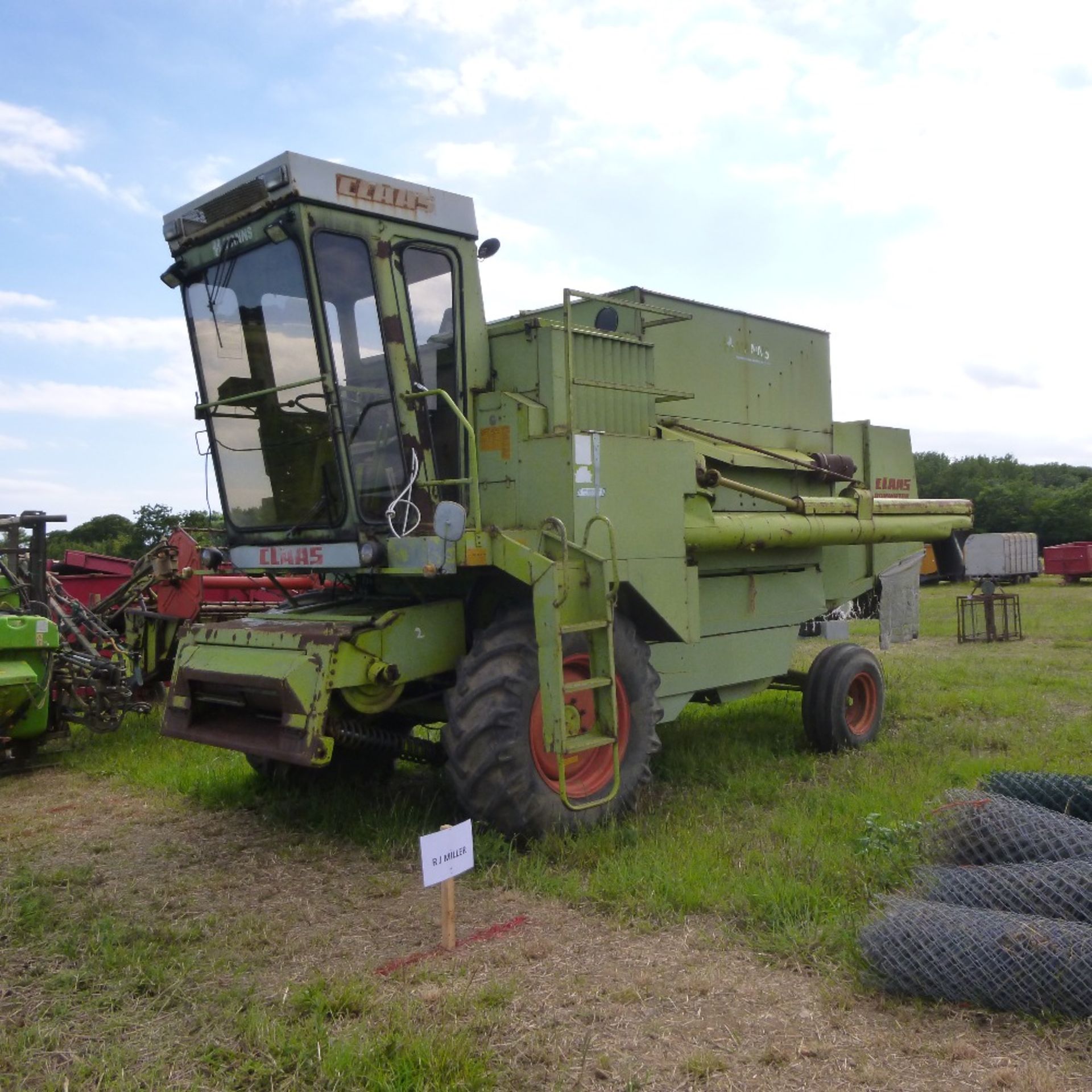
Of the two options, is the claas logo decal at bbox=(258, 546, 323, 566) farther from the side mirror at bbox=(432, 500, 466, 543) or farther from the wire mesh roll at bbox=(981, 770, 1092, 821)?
the wire mesh roll at bbox=(981, 770, 1092, 821)

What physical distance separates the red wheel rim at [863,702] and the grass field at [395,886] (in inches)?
8.0

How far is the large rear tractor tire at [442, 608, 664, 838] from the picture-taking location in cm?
503

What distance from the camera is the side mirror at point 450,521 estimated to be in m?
5.07

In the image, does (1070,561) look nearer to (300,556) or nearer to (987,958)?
(300,556)

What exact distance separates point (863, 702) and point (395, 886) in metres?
4.53

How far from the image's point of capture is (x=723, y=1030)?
11.0 ft

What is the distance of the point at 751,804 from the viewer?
6.09 metres

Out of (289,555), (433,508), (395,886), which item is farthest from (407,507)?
(395,886)

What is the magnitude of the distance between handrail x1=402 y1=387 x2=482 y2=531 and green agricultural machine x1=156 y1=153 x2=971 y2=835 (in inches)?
0.8

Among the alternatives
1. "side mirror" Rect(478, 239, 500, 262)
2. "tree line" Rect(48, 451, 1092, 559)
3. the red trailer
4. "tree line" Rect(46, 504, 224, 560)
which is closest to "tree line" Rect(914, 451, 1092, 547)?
"tree line" Rect(48, 451, 1092, 559)

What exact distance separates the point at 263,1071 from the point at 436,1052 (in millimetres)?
499

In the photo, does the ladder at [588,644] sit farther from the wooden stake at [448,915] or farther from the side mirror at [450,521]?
the wooden stake at [448,915]

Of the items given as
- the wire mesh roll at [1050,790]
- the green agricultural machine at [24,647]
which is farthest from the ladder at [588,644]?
the green agricultural machine at [24,647]

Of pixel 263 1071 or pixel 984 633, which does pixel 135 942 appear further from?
pixel 984 633
